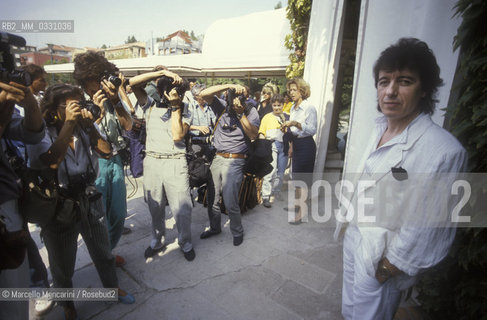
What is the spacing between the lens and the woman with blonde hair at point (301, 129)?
148 inches

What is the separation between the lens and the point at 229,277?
2.77 m

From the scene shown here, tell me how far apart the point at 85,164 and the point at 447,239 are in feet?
8.28

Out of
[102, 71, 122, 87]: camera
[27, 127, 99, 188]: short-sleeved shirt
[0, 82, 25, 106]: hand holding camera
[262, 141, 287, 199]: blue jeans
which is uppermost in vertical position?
[102, 71, 122, 87]: camera

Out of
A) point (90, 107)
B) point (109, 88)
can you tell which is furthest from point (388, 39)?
point (90, 107)

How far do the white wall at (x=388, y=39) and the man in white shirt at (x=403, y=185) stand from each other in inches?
17.9

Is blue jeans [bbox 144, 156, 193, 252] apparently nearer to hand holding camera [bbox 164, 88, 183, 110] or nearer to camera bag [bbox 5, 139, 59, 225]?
hand holding camera [bbox 164, 88, 183, 110]

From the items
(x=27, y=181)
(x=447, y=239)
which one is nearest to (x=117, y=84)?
(x=27, y=181)

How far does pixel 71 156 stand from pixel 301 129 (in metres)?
2.89

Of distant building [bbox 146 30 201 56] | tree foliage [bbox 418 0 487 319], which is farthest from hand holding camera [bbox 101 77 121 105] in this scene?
distant building [bbox 146 30 201 56]

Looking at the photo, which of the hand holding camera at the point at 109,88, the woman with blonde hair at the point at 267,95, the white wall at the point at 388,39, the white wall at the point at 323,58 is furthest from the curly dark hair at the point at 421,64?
the woman with blonde hair at the point at 267,95

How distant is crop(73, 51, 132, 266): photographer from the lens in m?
2.30

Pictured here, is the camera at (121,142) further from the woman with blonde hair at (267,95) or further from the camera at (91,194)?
the woman with blonde hair at (267,95)

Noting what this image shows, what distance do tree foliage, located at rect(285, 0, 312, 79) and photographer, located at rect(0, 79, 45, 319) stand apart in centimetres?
457

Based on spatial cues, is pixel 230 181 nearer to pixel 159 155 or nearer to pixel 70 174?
pixel 159 155
